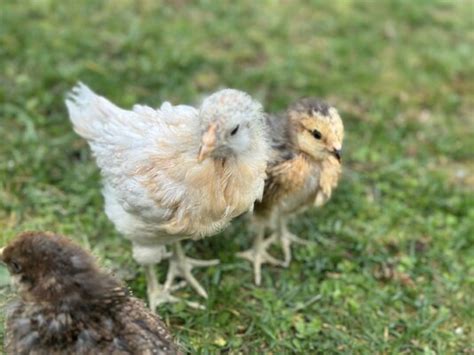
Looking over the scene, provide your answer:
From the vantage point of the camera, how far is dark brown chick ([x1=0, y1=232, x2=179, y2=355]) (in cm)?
271

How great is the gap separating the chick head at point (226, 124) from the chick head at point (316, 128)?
2.16ft

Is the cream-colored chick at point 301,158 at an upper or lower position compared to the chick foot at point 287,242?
upper

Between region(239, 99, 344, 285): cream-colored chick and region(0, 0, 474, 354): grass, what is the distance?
1.93ft

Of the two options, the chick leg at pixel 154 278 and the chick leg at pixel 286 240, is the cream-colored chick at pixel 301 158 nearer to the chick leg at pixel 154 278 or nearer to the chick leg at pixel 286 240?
the chick leg at pixel 286 240

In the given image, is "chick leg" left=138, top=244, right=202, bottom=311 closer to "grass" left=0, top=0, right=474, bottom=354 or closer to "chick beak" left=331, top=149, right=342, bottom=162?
"grass" left=0, top=0, right=474, bottom=354

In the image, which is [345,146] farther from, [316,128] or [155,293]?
[155,293]

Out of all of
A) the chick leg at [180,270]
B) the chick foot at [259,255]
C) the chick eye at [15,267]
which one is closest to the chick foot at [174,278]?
the chick leg at [180,270]

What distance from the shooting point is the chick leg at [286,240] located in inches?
172

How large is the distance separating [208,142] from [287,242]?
1664mm

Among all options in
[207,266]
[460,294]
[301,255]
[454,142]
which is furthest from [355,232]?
[454,142]

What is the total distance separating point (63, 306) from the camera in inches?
107

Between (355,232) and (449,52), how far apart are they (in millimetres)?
2917

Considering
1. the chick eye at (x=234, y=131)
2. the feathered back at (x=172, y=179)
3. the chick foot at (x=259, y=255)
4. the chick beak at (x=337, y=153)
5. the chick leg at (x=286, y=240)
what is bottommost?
the chick foot at (x=259, y=255)

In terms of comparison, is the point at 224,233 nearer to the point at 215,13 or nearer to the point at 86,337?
the point at 86,337
